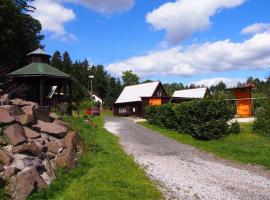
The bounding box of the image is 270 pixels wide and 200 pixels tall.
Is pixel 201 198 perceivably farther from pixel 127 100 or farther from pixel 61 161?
pixel 127 100

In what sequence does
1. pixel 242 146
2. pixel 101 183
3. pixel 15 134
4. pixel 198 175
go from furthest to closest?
pixel 242 146 → pixel 198 175 → pixel 15 134 → pixel 101 183

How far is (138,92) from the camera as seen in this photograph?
188 ft

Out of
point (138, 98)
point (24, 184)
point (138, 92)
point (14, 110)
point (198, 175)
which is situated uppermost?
point (138, 92)

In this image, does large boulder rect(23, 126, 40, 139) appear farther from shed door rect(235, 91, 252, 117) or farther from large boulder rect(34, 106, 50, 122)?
shed door rect(235, 91, 252, 117)

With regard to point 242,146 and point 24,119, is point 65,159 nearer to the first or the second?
point 24,119

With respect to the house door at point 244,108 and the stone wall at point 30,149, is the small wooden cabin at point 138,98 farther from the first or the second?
the stone wall at point 30,149

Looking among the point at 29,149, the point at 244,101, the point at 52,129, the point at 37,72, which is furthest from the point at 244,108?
the point at 29,149

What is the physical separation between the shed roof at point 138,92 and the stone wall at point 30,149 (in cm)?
4137

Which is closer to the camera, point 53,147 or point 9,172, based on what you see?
point 9,172

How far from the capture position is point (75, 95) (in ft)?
233

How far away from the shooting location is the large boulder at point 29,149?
382 inches

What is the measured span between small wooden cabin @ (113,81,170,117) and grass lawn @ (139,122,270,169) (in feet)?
103

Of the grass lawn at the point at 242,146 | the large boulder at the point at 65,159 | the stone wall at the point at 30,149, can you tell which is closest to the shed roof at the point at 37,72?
the grass lawn at the point at 242,146

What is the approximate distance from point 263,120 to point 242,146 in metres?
3.24
